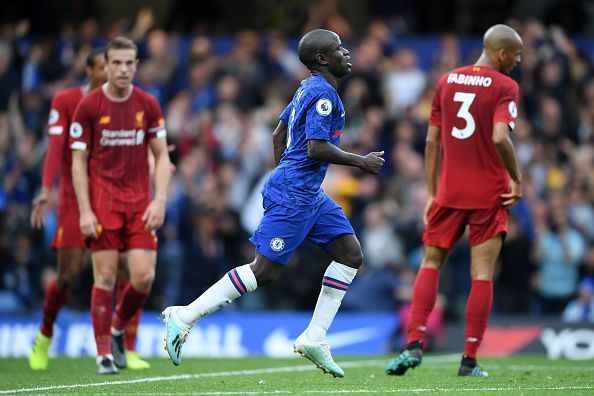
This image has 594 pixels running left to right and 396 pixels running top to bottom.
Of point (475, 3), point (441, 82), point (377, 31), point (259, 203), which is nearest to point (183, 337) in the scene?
point (441, 82)

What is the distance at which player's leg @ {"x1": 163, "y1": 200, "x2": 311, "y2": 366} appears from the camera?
8297 millimetres

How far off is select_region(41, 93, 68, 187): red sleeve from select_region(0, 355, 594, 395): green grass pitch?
1.66 metres

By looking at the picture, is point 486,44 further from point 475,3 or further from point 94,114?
point 475,3

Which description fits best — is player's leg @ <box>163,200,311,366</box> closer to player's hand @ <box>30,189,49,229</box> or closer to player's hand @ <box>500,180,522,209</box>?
player's hand @ <box>500,180,522,209</box>

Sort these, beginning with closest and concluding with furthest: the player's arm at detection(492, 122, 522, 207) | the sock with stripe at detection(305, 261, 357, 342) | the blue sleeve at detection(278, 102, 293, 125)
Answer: the sock with stripe at detection(305, 261, 357, 342) < the blue sleeve at detection(278, 102, 293, 125) < the player's arm at detection(492, 122, 522, 207)

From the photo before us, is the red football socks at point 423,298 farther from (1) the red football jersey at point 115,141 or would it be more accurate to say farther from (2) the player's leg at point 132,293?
(1) the red football jersey at point 115,141

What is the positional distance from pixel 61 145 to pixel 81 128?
921 mm

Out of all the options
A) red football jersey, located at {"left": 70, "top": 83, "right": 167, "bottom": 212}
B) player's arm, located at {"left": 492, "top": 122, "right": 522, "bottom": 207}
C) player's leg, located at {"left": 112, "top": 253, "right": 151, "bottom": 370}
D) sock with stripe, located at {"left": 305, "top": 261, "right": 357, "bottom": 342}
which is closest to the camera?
sock with stripe, located at {"left": 305, "top": 261, "right": 357, "bottom": 342}

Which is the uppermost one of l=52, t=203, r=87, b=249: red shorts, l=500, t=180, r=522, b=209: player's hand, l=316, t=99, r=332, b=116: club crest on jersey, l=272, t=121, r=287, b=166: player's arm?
l=316, t=99, r=332, b=116: club crest on jersey

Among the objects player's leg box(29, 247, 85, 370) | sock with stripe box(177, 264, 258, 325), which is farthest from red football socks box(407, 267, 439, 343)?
player's leg box(29, 247, 85, 370)

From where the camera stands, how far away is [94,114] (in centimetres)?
989

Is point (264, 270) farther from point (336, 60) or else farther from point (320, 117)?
point (336, 60)

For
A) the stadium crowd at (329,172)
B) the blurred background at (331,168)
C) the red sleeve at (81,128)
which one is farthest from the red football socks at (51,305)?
the stadium crowd at (329,172)

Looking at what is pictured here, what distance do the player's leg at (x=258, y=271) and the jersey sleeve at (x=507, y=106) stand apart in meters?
1.87
